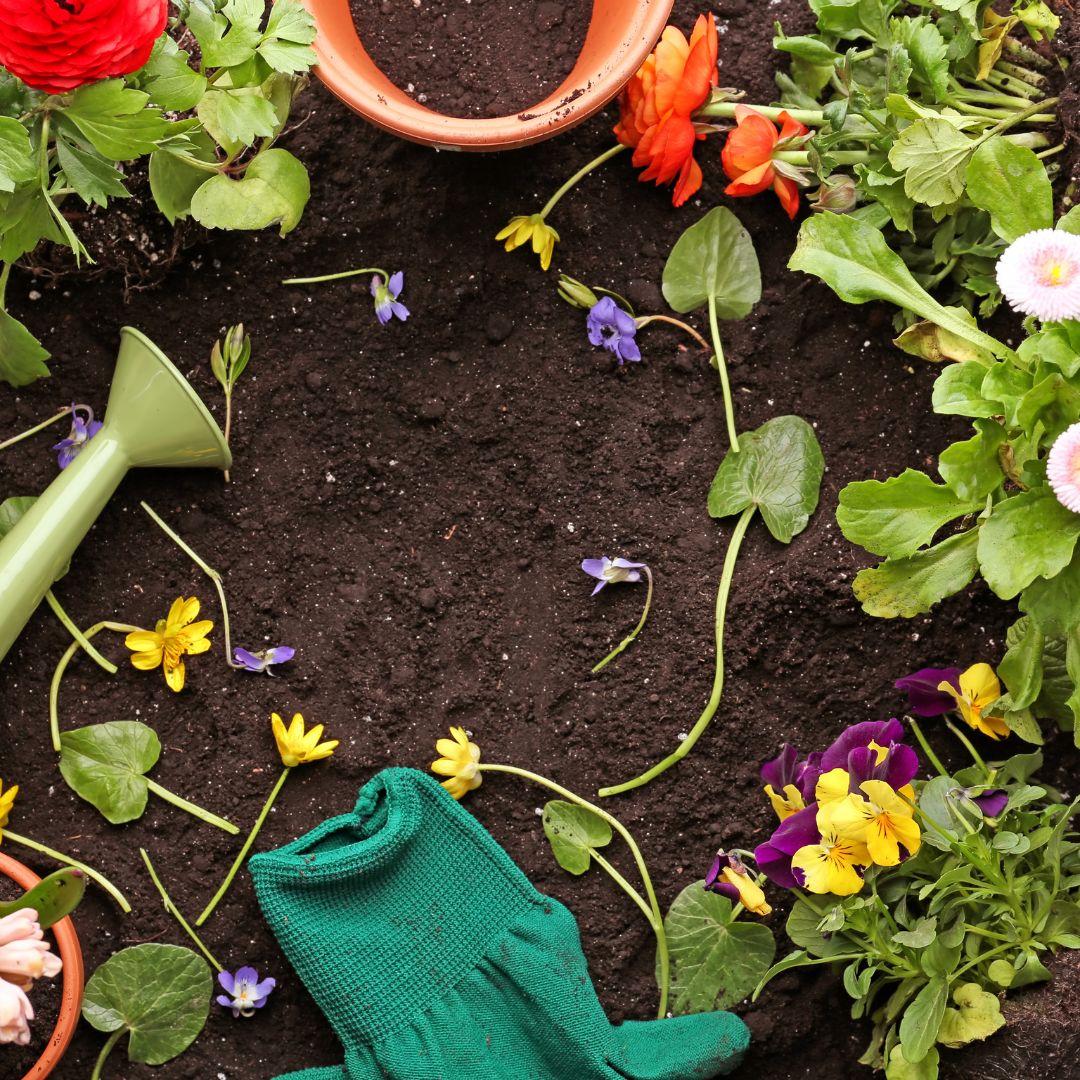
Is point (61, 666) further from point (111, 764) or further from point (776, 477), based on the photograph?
point (776, 477)

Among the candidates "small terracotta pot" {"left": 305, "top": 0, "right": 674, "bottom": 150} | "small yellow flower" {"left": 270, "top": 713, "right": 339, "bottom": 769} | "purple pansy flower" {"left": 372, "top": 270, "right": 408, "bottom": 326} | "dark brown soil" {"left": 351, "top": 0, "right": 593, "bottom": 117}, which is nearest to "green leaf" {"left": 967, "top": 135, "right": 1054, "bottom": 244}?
"small terracotta pot" {"left": 305, "top": 0, "right": 674, "bottom": 150}

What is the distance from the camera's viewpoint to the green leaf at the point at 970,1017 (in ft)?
3.26

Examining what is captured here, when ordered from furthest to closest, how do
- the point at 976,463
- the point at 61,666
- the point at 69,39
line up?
1. the point at 61,666
2. the point at 976,463
3. the point at 69,39

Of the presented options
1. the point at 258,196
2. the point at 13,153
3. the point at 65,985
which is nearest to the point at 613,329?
the point at 258,196

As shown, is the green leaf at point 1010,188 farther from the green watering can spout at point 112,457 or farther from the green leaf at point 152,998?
the green leaf at point 152,998

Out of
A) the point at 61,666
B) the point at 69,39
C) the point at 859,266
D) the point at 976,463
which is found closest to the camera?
the point at 69,39

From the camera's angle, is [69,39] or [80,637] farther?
[80,637]

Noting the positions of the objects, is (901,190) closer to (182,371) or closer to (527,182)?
(527,182)

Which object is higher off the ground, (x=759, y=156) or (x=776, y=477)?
(x=759, y=156)

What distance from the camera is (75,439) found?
1.18m

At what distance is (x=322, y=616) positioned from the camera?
3.92ft

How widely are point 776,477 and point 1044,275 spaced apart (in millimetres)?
352

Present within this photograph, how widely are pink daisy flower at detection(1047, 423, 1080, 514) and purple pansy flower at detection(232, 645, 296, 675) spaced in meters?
0.70

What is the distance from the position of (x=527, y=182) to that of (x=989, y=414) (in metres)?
0.52
